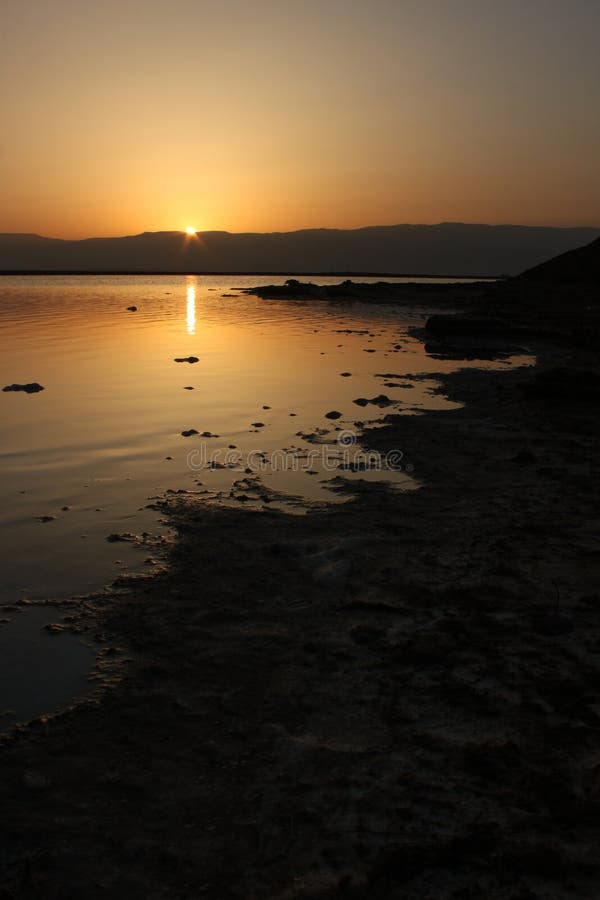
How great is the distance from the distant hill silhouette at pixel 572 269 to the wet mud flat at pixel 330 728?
81607 millimetres

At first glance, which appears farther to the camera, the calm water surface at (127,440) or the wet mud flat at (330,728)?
the calm water surface at (127,440)

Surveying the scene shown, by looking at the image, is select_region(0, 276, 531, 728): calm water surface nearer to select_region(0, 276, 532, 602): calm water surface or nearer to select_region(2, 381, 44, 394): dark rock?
select_region(0, 276, 532, 602): calm water surface

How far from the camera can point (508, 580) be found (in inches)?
246

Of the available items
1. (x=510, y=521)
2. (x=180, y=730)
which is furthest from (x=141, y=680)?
(x=510, y=521)

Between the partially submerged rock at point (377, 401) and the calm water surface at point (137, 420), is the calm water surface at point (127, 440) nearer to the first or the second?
the calm water surface at point (137, 420)

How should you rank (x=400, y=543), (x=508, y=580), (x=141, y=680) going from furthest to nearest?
(x=400, y=543) → (x=508, y=580) → (x=141, y=680)

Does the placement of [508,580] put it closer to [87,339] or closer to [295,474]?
[295,474]

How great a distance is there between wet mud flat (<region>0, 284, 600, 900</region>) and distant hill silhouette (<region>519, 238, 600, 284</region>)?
81.6 meters

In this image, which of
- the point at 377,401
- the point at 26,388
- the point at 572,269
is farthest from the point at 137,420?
the point at 572,269

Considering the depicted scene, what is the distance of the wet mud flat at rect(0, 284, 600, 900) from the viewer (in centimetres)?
319

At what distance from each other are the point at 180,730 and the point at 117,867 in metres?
1.04

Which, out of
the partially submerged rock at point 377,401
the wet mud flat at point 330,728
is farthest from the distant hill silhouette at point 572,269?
the wet mud flat at point 330,728

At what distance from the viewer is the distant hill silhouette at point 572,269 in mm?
81938

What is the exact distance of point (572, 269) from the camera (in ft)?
282
